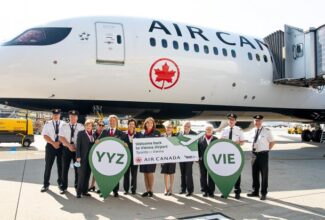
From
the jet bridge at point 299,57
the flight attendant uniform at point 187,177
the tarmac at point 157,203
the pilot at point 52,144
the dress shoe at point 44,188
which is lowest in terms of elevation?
the tarmac at point 157,203

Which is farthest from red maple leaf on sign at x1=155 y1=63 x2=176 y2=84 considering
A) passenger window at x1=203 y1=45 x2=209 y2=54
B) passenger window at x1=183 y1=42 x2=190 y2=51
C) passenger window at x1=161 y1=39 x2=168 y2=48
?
passenger window at x1=203 y1=45 x2=209 y2=54

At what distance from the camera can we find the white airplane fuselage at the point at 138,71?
9.30 meters

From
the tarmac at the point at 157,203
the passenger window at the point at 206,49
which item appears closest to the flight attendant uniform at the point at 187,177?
the tarmac at the point at 157,203

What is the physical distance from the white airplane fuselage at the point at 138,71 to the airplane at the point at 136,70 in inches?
1.0

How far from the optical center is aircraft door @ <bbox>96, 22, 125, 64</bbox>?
32.1 ft

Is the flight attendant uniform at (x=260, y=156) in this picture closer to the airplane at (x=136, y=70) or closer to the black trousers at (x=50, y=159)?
the black trousers at (x=50, y=159)

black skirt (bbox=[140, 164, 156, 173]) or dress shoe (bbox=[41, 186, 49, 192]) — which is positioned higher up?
black skirt (bbox=[140, 164, 156, 173])

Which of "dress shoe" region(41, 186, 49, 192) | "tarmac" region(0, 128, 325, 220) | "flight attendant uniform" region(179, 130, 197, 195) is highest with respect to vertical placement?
"flight attendant uniform" region(179, 130, 197, 195)

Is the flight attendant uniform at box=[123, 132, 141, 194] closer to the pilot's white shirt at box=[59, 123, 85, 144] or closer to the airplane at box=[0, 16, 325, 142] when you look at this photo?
the pilot's white shirt at box=[59, 123, 85, 144]

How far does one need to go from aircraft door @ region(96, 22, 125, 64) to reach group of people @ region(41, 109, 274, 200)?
3.18 metres

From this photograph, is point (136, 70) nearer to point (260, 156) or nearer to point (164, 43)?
point (164, 43)

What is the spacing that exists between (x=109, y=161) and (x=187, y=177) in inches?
59.7

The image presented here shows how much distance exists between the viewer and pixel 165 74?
10.5m

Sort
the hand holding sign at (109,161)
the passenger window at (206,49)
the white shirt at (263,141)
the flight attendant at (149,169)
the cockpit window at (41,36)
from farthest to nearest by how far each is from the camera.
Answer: the passenger window at (206,49), the cockpit window at (41,36), the white shirt at (263,141), the flight attendant at (149,169), the hand holding sign at (109,161)
